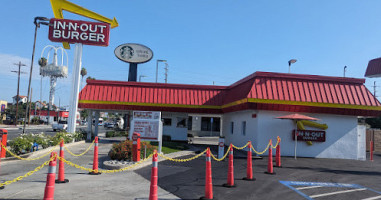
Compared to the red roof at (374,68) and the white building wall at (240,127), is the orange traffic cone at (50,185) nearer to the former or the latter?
the white building wall at (240,127)

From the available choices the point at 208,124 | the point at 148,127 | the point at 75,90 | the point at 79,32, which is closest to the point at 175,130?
the point at 75,90

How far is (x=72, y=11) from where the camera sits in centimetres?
2355

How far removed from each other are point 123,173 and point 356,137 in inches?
576

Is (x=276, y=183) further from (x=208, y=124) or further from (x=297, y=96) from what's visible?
(x=208, y=124)

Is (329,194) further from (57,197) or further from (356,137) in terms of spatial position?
(356,137)

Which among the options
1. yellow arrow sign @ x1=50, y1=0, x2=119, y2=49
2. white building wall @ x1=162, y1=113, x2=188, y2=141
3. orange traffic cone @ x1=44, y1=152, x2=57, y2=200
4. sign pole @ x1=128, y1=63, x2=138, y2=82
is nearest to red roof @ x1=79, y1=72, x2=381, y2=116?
white building wall @ x1=162, y1=113, x2=188, y2=141

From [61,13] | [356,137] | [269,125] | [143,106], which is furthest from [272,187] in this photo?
[61,13]

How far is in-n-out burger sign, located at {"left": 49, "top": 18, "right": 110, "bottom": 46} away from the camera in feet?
74.4

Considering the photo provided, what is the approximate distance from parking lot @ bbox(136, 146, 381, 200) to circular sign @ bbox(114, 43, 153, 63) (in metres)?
20.2

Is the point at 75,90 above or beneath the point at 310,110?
above

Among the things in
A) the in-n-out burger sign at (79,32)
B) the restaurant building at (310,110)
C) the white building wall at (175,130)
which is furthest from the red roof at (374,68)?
the in-n-out burger sign at (79,32)

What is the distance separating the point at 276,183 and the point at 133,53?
24730mm

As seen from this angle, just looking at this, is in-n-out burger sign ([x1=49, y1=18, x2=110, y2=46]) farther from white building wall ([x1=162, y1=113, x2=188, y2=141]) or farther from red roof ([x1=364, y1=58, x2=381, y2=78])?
red roof ([x1=364, y1=58, x2=381, y2=78])

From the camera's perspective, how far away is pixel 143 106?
79.3 feet
